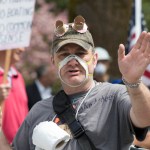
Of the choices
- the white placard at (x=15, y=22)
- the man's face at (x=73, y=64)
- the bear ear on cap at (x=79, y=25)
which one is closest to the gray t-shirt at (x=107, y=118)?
the man's face at (x=73, y=64)

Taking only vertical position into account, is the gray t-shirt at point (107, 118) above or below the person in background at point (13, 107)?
above

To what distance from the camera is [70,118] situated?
4.66 meters

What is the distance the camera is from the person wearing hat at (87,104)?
167 inches

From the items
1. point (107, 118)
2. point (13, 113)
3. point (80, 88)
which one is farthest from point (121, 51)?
point (13, 113)

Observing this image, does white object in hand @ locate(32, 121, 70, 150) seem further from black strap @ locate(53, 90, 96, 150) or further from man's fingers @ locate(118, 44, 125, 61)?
man's fingers @ locate(118, 44, 125, 61)

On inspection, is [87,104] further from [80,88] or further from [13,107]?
[13,107]

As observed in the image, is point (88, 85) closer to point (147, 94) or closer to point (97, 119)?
point (97, 119)

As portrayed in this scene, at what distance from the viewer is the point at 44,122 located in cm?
471

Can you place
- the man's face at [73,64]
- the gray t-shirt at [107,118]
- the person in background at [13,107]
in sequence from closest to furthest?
the gray t-shirt at [107,118]
the man's face at [73,64]
the person in background at [13,107]

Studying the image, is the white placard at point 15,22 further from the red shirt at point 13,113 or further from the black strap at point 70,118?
the black strap at point 70,118

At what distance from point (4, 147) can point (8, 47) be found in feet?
5.06

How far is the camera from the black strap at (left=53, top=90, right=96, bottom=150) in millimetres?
4566

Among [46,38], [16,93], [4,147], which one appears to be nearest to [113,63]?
[16,93]

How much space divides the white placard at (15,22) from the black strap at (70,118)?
1.56m
